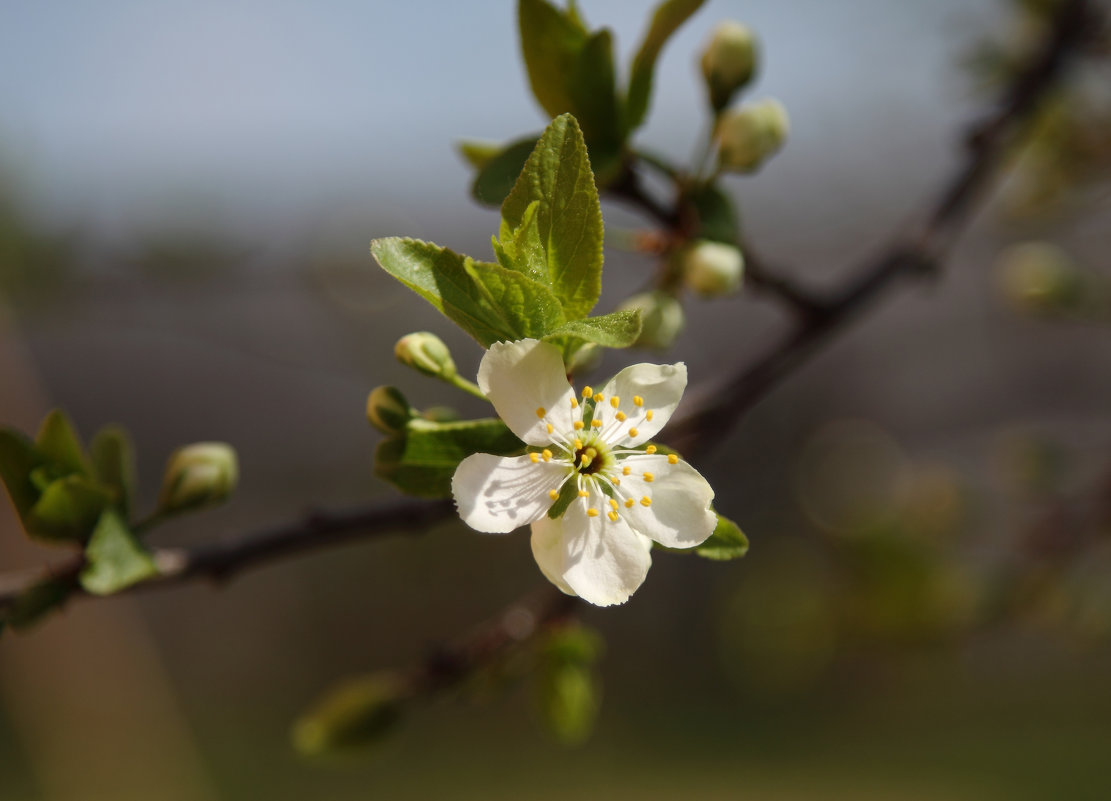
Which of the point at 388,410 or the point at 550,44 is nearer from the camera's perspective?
the point at 388,410

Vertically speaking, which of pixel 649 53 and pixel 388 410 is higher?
pixel 649 53

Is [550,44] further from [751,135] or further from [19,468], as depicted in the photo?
[19,468]

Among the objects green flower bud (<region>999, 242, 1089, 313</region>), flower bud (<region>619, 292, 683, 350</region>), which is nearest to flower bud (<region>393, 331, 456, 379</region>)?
flower bud (<region>619, 292, 683, 350</region>)

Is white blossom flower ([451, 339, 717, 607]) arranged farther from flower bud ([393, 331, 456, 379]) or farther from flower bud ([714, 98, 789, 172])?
flower bud ([714, 98, 789, 172])

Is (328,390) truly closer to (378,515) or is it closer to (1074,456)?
(1074,456)

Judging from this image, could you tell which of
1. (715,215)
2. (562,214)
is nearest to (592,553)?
(562,214)

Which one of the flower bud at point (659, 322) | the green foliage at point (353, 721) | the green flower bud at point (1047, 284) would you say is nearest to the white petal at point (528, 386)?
the flower bud at point (659, 322)

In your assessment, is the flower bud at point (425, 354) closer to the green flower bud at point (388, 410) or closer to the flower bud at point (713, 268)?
the green flower bud at point (388, 410)

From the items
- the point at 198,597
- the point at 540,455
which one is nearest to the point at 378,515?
the point at 540,455
